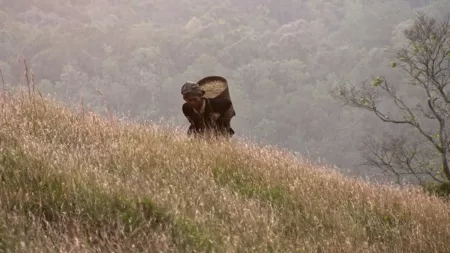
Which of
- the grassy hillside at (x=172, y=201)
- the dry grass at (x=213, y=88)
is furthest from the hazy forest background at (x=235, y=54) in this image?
the grassy hillside at (x=172, y=201)

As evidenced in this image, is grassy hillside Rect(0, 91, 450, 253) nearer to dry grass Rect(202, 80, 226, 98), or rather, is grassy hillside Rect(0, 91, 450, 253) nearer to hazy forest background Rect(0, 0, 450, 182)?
dry grass Rect(202, 80, 226, 98)

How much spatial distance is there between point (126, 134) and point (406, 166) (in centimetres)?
1751

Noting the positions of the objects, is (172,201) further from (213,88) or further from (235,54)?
(235,54)

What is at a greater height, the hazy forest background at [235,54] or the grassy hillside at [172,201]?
the hazy forest background at [235,54]

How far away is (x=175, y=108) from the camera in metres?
113

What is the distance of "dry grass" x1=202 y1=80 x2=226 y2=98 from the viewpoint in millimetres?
8142

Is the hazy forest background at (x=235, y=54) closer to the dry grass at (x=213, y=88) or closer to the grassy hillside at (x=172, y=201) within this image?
the dry grass at (x=213, y=88)

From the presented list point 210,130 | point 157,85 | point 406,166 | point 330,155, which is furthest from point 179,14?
point 210,130

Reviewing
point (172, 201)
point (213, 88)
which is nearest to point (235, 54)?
point (213, 88)

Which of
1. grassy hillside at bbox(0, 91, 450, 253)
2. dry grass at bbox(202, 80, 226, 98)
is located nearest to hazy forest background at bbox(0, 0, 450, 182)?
dry grass at bbox(202, 80, 226, 98)

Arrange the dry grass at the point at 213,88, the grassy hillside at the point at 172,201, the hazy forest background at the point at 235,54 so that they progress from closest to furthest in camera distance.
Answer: the grassy hillside at the point at 172,201 < the dry grass at the point at 213,88 < the hazy forest background at the point at 235,54

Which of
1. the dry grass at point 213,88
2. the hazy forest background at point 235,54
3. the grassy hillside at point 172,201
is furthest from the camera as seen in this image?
the hazy forest background at point 235,54

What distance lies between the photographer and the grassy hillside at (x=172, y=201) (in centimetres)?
337

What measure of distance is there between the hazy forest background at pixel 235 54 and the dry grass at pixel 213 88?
8024cm
